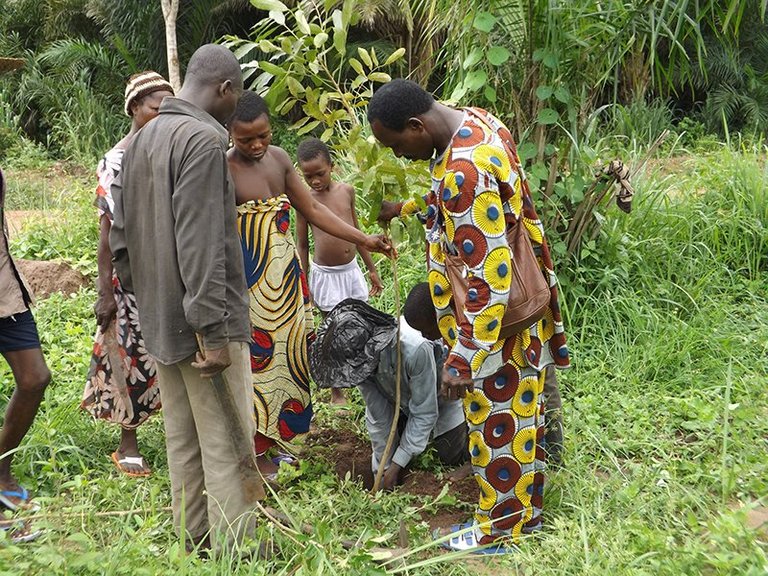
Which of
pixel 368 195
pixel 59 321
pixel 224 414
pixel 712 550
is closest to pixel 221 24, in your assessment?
pixel 59 321

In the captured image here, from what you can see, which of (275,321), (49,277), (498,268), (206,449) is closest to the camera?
(498,268)

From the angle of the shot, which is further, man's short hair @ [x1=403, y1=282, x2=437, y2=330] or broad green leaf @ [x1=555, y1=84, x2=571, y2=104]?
broad green leaf @ [x1=555, y1=84, x2=571, y2=104]

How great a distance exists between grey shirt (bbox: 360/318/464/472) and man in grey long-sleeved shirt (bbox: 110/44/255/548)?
Answer: 722 millimetres

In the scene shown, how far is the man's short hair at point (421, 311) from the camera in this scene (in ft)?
10.2

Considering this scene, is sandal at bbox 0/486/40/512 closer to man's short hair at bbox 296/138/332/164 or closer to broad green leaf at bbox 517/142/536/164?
man's short hair at bbox 296/138/332/164

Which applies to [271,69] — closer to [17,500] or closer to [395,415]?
[395,415]

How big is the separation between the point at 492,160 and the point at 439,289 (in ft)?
1.86

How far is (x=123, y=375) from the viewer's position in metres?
3.61

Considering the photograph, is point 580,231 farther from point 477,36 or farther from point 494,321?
point 494,321

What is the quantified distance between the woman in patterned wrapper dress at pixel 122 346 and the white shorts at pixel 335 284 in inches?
48.9

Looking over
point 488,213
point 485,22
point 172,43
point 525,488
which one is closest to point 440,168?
point 488,213

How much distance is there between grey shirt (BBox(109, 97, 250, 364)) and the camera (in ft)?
8.11

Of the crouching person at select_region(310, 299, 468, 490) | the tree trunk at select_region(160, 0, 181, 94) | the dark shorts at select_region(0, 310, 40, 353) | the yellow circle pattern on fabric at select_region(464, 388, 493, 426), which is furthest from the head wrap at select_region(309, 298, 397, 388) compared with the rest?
the tree trunk at select_region(160, 0, 181, 94)

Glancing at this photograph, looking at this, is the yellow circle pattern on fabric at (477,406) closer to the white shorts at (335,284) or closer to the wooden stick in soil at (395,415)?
the wooden stick in soil at (395,415)
